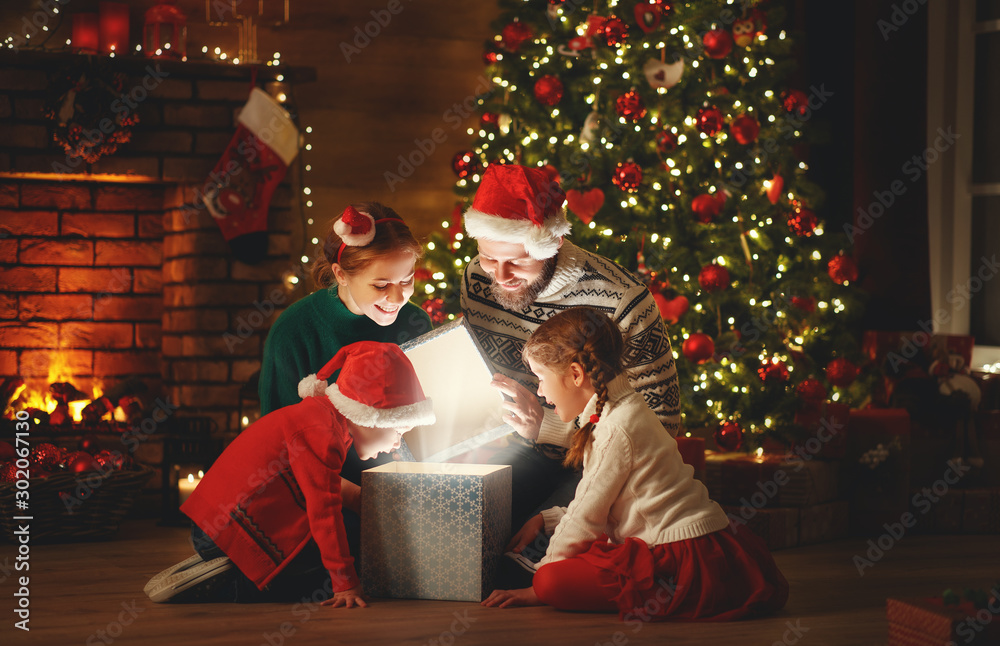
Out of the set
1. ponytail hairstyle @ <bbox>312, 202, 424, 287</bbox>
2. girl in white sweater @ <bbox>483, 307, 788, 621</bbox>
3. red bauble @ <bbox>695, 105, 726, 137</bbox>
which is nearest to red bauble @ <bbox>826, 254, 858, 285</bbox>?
red bauble @ <bbox>695, 105, 726, 137</bbox>

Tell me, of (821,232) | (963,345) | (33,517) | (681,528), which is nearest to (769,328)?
(821,232)

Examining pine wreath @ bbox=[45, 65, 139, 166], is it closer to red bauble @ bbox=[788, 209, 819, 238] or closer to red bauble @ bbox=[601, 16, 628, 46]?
red bauble @ bbox=[601, 16, 628, 46]

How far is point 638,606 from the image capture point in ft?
6.75

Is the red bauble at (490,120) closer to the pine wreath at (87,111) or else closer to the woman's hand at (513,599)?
the pine wreath at (87,111)

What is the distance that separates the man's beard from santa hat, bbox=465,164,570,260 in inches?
3.0

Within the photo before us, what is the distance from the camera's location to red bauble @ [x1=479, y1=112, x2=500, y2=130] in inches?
151

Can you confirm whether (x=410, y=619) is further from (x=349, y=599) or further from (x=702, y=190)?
(x=702, y=190)

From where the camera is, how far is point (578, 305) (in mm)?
2523

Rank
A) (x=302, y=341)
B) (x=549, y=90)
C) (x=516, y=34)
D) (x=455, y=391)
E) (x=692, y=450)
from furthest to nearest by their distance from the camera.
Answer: (x=516, y=34), (x=549, y=90), (x=692, y=450), (x=302, y=341), (x=455, y=391)

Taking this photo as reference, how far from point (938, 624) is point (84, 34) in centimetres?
340

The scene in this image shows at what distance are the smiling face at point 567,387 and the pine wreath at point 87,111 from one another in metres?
2.14

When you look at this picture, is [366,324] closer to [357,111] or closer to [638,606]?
[638,606]

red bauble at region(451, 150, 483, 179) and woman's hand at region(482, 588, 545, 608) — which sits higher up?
red bauble at region(451, 150, 483, 179)

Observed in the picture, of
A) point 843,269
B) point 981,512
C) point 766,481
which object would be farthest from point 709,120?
point 981,512
